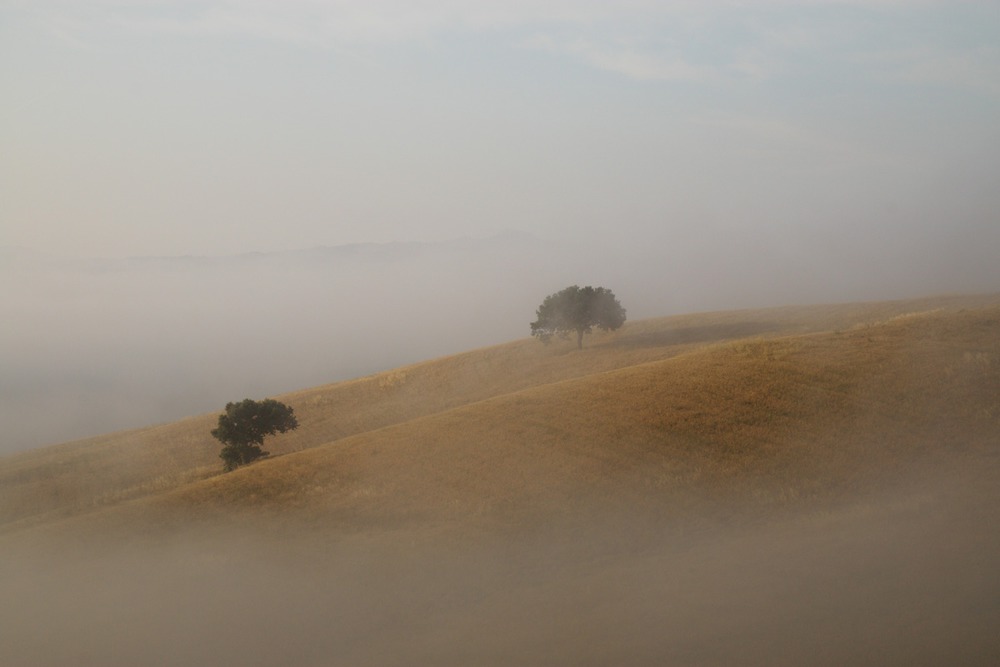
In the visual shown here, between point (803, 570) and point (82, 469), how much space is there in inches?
1691

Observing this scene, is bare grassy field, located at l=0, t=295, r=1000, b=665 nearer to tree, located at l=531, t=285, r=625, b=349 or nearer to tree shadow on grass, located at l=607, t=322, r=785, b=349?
tree shadow on grass, located at l=607, t=322, r=785, b=349

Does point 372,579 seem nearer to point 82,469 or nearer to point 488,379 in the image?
point 82,469

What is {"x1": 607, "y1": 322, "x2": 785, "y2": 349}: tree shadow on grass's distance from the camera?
198 ft

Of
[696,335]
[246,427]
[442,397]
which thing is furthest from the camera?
[696,335]

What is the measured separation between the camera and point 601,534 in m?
23.1

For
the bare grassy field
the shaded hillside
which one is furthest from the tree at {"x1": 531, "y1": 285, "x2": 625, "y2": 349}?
the bare grassy field

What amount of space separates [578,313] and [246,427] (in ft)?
100

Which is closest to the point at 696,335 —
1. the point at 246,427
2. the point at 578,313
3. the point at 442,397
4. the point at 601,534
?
the point at 578,313

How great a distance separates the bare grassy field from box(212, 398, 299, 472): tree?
4014 millimetres

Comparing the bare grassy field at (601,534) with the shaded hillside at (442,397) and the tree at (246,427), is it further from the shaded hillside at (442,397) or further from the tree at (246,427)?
the tree at (246,427)

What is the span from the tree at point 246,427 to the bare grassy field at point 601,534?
4.01 meters

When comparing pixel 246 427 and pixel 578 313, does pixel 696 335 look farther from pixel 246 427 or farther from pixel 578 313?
pixel 246 427

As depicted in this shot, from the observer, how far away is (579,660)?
16266mm

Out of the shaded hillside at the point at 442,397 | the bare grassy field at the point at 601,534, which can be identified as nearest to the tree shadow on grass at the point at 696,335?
the shaded hillside at the point at 442,397
